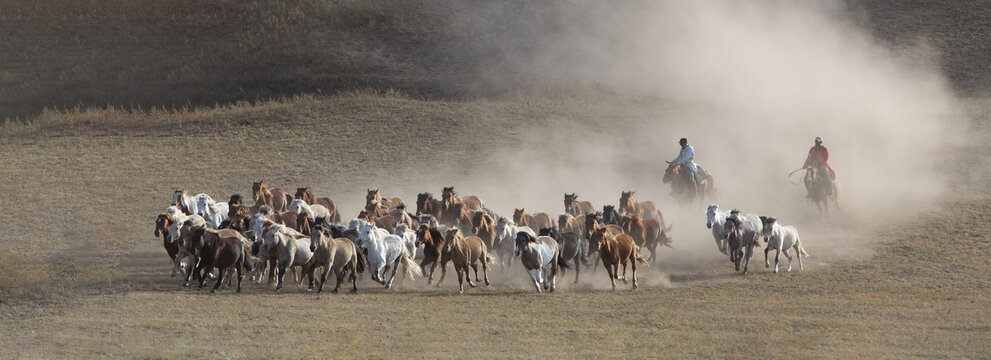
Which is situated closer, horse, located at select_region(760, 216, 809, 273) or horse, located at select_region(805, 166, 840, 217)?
horse, located at select_region(760, 216, 809, 273)

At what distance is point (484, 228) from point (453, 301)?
3498mm

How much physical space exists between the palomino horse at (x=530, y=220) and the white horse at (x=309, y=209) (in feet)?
16.1

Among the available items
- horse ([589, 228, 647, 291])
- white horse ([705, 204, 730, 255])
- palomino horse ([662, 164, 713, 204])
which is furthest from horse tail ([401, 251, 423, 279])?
palomino horse ([662, 164, 713, 204])

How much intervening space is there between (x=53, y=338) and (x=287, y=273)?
22.8ft

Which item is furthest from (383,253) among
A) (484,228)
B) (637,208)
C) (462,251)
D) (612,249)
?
(637,208)

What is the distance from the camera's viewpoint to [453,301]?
20.6 metres

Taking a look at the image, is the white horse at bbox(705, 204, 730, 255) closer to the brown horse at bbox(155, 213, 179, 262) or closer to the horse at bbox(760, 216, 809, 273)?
the horse at bbox(760, 216, 809, 273)

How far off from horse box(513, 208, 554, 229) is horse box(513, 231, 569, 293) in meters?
3.16

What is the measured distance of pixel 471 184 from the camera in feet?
122

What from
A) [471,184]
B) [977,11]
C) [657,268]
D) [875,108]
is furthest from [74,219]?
[977,11]

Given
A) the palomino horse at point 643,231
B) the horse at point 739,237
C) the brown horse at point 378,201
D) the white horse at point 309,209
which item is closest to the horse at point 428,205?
the brown horse at point 378,201

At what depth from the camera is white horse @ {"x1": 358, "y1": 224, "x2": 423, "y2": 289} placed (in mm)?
21422

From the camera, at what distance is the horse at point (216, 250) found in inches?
810

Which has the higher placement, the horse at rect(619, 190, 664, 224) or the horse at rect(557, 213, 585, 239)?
the horse at rect(619, 190, 664, 224)
